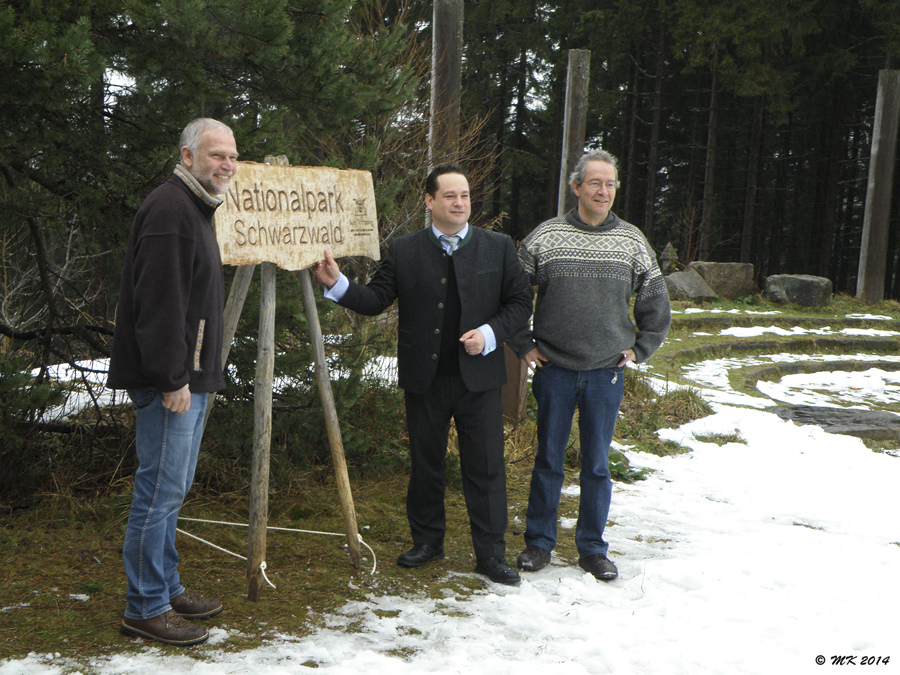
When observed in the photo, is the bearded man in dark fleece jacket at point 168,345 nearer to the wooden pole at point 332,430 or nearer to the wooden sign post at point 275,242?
the wooden sign post at point 275,242

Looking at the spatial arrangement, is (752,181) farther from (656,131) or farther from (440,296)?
(440,296)

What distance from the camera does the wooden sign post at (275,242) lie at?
3.21 metres

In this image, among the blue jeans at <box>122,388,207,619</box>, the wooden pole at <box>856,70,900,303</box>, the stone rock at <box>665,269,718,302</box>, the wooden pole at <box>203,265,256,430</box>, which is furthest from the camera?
the wooden pole at <box>856,70,900,303</box>

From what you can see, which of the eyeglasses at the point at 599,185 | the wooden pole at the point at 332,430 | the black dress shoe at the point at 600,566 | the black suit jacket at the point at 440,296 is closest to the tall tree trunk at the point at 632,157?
the eyeglasses at the point at 599,185

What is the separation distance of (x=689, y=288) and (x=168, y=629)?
42.1 ft

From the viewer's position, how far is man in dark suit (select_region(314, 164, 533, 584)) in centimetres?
359

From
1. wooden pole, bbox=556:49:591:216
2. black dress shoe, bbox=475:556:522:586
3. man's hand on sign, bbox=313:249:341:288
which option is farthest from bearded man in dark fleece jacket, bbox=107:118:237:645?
wooden pole, bbox=556:49:591:216

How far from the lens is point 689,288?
14.3 meters

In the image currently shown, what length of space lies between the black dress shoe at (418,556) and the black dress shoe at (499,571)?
0.27 metres

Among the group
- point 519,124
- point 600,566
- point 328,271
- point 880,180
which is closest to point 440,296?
point 328,271

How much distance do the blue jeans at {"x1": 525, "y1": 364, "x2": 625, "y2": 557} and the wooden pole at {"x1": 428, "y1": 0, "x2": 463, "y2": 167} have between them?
433cm

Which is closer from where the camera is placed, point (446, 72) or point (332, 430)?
point (332, 430)

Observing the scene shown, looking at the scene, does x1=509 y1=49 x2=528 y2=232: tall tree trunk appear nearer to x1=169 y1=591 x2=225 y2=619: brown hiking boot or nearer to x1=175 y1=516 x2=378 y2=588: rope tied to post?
x1=175 y1=516 x2=378 y2=588: rope tied to post

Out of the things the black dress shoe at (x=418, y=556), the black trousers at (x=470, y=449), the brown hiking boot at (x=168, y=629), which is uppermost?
the black trousers at (x=470, y=449)
